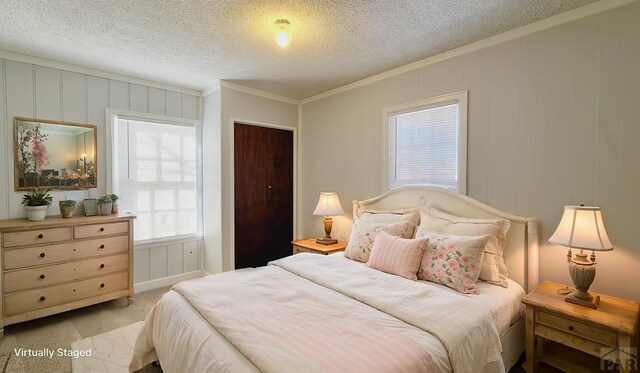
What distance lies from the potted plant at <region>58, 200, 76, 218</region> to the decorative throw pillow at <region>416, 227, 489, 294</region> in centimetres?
328

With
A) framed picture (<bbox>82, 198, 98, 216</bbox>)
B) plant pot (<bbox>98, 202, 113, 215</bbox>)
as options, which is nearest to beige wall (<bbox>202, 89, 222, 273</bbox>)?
plant pot (<bbox>98, 202, 113, 215</bbox>)

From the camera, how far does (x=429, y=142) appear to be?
296 cm

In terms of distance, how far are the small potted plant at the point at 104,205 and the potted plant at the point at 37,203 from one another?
41 cm

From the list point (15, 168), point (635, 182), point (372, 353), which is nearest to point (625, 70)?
point (635, 182)

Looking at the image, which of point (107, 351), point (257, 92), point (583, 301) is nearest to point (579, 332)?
point (583, 301)

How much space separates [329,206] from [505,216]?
1743 mm

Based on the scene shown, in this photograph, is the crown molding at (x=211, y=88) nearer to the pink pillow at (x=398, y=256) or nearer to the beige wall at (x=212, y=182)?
the beige wall at (x=212, y=182)

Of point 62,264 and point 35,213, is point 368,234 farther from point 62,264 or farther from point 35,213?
point 35,213

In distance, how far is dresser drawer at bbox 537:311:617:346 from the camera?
1.62 meters

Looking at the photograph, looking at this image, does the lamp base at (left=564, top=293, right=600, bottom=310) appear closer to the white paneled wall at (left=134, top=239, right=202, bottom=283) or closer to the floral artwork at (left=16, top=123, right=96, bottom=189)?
the white paneled wall at (left=134, top=239, right=202, bottom=283)

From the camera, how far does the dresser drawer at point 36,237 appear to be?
2502 millimetres

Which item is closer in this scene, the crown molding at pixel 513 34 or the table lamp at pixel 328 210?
the crown molding at pixel 513 34

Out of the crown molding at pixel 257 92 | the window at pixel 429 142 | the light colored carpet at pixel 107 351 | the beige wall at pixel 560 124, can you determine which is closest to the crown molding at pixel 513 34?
the beige wall at pixel 560 124

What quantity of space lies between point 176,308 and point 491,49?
3044 mm
